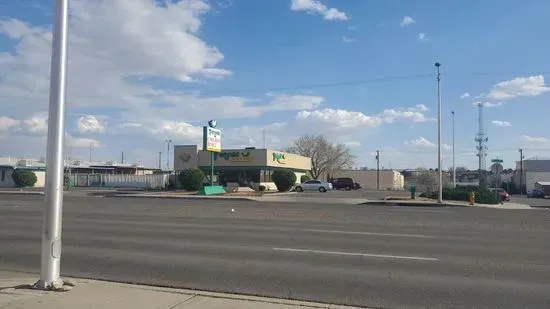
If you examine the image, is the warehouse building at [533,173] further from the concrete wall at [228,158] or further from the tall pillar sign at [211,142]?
the tall pillar sign at [211,142]

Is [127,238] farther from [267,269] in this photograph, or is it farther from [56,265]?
[56,265]

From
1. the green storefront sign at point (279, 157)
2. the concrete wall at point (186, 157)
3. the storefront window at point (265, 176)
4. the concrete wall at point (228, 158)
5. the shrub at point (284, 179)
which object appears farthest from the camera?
the green storefront sign at point (279, 157)

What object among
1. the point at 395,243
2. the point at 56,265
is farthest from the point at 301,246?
the point at 56,265

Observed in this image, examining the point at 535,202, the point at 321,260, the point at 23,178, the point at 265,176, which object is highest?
the point at 265,176

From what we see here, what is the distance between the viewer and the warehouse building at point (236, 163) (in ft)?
205

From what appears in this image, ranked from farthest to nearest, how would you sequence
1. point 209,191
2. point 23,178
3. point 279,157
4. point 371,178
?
point 371,178 → point 23,178 → point 279,157 → point 209,191

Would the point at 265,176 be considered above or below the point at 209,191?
above

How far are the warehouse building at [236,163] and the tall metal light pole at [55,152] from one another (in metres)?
53.6

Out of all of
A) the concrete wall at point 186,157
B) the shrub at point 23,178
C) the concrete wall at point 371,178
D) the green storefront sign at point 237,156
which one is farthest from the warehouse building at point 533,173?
the shrub at point 23,178

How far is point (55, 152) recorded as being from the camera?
7.14 m

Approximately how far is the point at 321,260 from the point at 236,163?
53.0 metres

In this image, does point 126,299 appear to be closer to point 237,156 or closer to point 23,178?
point 237,156

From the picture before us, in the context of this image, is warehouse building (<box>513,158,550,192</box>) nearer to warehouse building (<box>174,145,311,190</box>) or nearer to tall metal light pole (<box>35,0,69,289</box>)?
warehouse building (<box>174,145,311,190</box>)

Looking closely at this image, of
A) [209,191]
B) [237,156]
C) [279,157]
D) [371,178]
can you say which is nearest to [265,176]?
[279,157]
